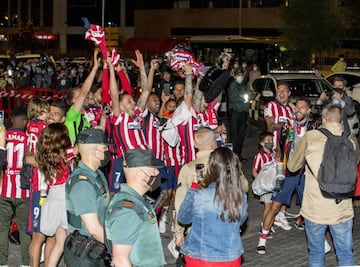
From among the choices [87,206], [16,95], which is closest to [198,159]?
[87,206]

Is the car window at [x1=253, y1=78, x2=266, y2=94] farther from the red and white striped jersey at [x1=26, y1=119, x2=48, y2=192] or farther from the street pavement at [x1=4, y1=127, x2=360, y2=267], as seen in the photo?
the red and white striped jersey at [x1=26, y1=119, x2=48, y2=192]

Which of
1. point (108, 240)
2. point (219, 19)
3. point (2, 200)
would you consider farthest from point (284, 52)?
point (108, 240)

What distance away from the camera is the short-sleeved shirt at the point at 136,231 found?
5.24m

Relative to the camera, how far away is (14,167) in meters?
8.78

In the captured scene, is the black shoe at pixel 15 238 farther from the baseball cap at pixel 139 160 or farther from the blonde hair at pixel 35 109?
the baseball cap at pixel 139 160

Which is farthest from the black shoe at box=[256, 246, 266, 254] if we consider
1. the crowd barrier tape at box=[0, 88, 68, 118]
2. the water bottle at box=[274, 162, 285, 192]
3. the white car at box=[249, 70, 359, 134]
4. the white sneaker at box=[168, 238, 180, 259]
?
the crowd barrier tape at box=[0, 88, 68, 118]

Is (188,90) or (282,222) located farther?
(282,222)

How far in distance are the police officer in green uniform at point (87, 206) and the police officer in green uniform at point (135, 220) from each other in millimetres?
420

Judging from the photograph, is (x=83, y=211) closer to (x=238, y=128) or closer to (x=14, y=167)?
(x=14, y=167)

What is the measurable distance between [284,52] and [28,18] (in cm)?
4045

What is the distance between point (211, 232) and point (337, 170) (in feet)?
6.27

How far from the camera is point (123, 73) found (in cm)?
1089

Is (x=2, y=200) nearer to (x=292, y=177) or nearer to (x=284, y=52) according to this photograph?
(x=292, y=177)

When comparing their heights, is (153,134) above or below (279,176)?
above
